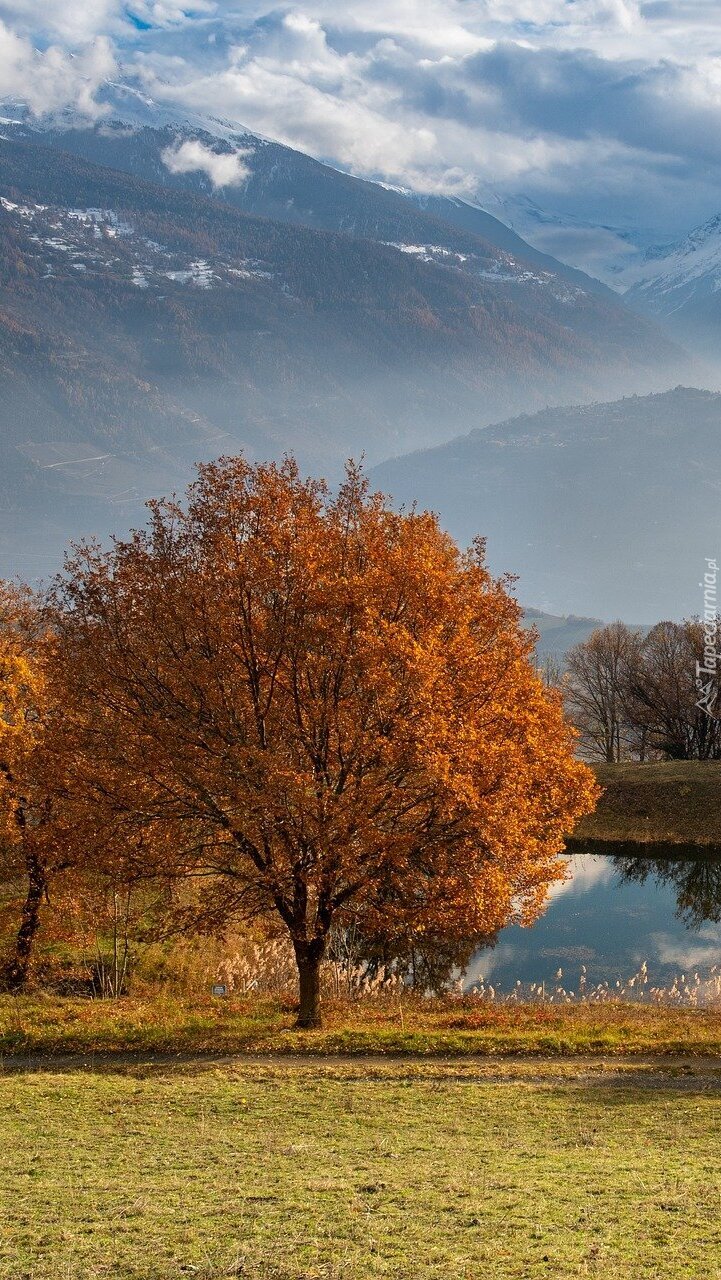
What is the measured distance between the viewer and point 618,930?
160 feet

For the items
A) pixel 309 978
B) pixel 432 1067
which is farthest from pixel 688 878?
pixel 432 1067

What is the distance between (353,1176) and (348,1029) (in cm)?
1201

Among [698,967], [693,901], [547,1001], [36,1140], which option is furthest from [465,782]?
[693,901]

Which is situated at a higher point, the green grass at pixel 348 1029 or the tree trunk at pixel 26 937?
the tree trunk at pixel 26 937

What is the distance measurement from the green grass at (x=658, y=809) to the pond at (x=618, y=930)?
1460mm

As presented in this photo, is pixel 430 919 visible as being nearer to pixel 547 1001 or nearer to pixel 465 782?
pixel 465 782

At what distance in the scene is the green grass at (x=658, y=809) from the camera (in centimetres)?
6328

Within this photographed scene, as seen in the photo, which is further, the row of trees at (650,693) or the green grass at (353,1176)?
the row of trees at (650,693)

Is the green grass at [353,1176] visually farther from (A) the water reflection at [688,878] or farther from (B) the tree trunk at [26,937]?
(A) the water reflection at [688,878]

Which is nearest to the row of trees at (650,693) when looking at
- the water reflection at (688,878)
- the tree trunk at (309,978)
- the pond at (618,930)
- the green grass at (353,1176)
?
the water reflection at (688,878)

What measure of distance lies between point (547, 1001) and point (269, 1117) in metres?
19.7

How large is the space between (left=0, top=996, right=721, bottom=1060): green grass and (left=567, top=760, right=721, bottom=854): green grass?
32.4 metres

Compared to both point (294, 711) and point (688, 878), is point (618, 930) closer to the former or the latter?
point (688, 878)

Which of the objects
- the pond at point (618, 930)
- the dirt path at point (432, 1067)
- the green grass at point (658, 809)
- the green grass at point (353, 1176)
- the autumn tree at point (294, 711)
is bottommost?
the pond at point (618, 930)
